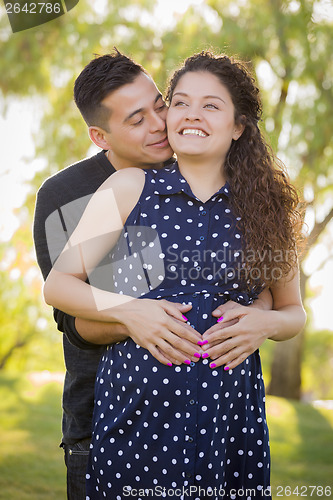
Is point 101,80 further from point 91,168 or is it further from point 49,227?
point 49,227

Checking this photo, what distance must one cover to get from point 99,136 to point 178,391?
1.14 metres

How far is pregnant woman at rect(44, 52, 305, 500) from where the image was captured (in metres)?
1.70

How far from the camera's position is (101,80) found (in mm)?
2309

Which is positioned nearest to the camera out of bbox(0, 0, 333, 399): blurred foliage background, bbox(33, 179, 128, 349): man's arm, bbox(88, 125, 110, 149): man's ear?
bbox(33, 179, 128, 349): man's arm

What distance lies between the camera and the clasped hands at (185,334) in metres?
1.69

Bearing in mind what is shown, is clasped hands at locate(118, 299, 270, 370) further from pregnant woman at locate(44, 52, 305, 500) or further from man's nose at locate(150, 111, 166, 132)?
man's nose at locate(150, 111, 166, 132)

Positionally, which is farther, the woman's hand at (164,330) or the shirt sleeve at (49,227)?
the shirt sleeve at (49,227)

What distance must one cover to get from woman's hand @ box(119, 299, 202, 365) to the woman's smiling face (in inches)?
19.0

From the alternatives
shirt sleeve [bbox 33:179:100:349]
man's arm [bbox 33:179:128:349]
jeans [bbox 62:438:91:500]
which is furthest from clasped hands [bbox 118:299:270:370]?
jeans [bbox 62:438:91:500]

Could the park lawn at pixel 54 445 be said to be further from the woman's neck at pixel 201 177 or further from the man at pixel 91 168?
the woman's neck at pixel 201 177

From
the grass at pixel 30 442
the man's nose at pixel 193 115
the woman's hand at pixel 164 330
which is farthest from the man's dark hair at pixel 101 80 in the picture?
the grass at pixel 30 442

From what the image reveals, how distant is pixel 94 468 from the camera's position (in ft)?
5.91

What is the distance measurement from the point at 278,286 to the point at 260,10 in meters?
5.48

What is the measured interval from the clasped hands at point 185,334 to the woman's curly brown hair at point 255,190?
161mm
